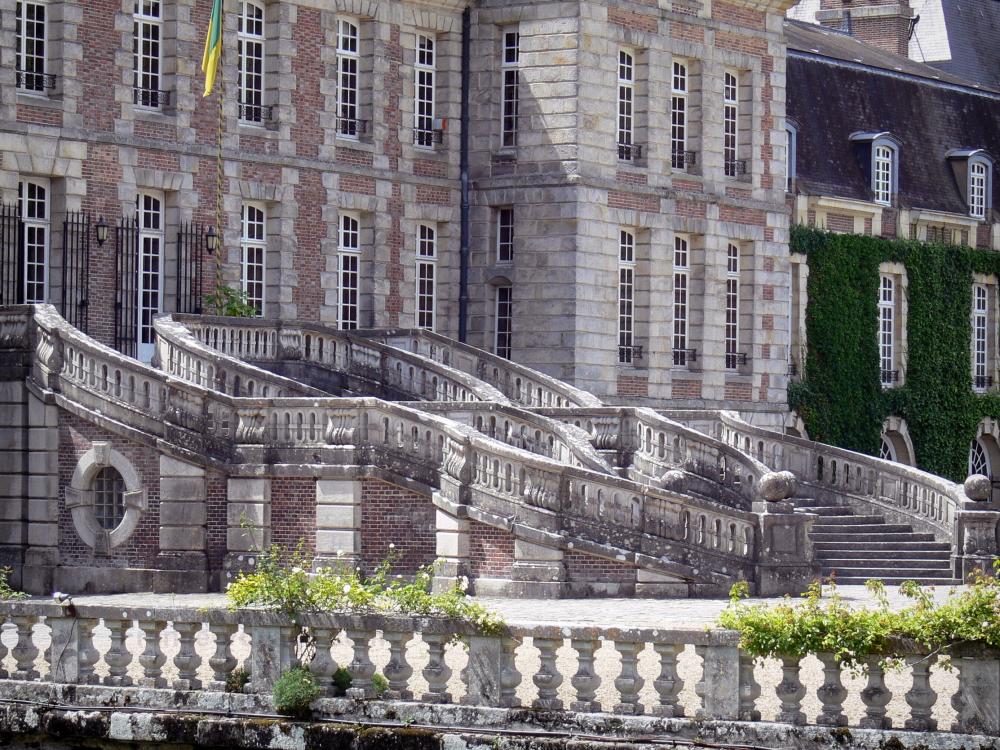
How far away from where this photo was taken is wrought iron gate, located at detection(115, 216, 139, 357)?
107 ft

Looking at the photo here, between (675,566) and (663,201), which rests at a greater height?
(663,201)

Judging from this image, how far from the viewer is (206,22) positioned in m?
34.2

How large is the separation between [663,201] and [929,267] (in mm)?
10793

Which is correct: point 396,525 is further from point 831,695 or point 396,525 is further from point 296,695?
point 831,695

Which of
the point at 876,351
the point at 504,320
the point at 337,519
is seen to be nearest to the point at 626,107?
the point at 504,320

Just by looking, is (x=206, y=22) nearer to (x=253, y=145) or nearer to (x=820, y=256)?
(x=253, y=145)

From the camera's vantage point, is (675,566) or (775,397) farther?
(775,397)

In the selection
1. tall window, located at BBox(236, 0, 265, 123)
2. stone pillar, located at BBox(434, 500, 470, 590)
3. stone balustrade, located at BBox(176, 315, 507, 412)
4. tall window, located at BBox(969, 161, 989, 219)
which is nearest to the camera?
stone pillar, located at BBox(434, 500, 470, 590)

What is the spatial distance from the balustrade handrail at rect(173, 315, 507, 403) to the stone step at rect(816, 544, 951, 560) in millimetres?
4561

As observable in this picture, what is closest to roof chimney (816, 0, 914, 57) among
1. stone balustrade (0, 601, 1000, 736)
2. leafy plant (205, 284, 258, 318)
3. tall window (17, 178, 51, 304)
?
leafy plant (205, 284, 258, 318)

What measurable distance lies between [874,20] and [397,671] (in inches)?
1580

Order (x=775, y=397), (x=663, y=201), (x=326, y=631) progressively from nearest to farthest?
1. (x=326, y=631)
2. (x=663, y=201)
3. (x=775, y=397)

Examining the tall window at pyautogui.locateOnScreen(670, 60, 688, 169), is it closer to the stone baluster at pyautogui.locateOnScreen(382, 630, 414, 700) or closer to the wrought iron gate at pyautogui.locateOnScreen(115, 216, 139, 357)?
the wrought iron gate at pyautogui.locateOnScreen(115, 216, 139, 357)

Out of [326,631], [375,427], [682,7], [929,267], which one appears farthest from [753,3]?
[326,631]
